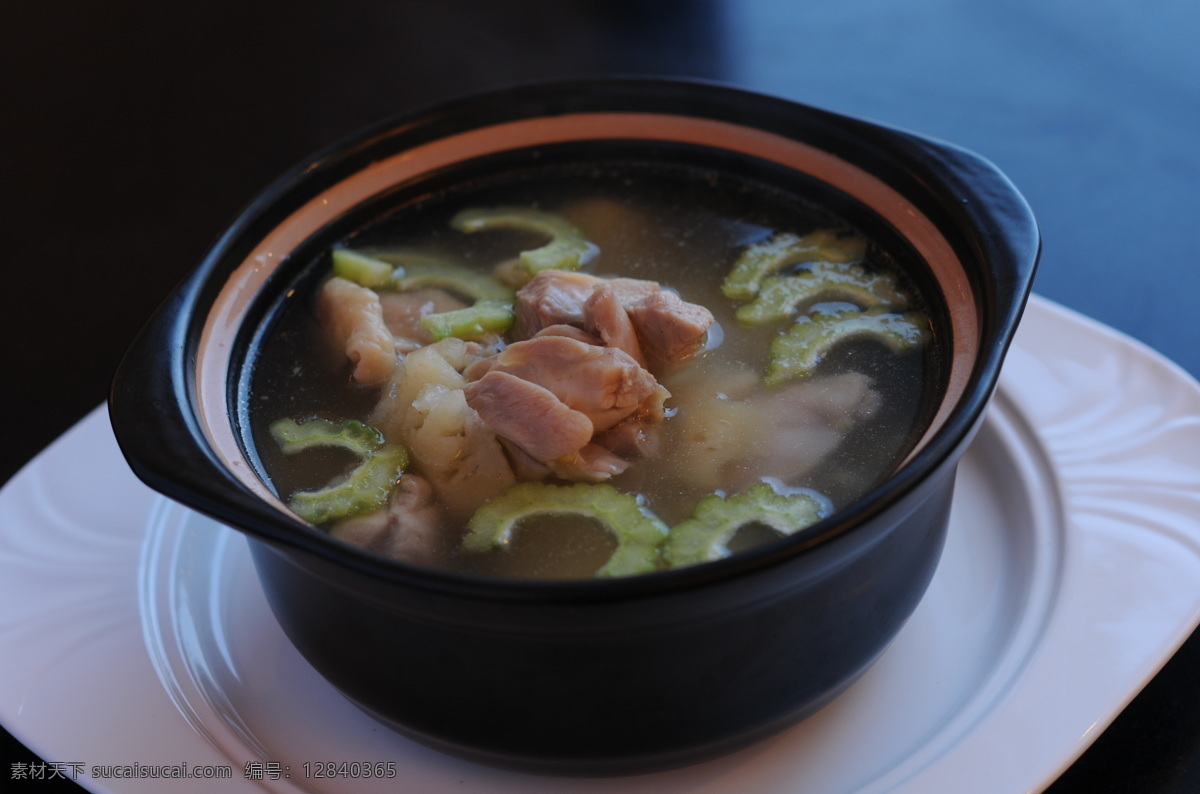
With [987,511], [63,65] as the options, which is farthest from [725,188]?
[63,65]

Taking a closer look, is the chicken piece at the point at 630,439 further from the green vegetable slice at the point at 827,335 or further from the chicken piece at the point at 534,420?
the green vegetable slice at the point at 827,335

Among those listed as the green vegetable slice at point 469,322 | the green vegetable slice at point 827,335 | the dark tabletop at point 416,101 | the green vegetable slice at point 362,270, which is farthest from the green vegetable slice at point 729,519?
the dark tabletop at point 416,101

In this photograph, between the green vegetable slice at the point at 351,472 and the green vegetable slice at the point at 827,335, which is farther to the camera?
the green vegetable slice at the point at 827,335

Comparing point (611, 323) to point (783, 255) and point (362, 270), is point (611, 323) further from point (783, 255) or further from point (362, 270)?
point (362, 270)

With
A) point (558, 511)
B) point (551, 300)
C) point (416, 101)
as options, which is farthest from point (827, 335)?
→ point (416, 101)

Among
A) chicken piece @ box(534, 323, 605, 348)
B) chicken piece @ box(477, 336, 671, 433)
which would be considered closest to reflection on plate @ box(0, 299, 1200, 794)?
chicken piece @ box(477, 336, 671, 433)

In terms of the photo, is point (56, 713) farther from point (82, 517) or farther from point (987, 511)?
point (987, 511)
